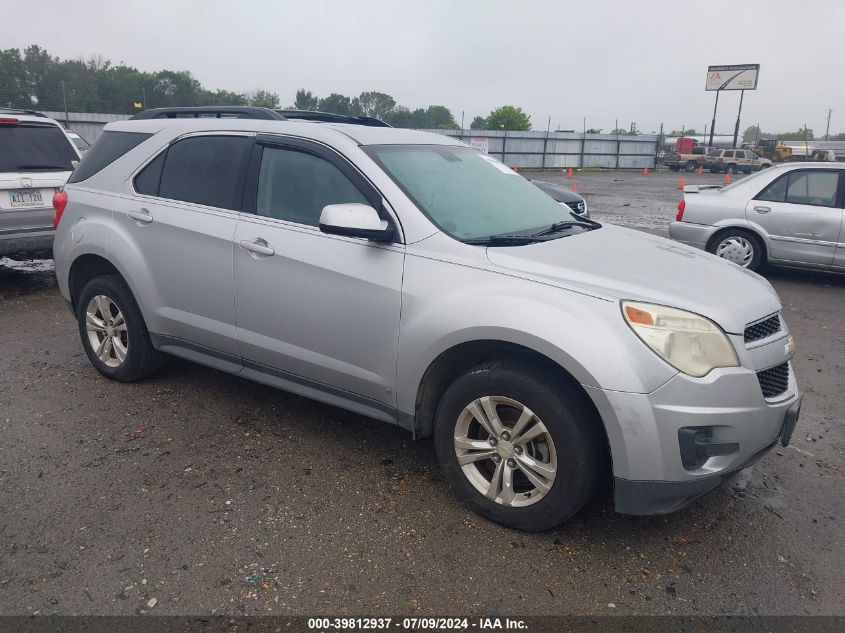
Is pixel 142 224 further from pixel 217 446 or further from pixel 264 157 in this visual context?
pixel 217 446

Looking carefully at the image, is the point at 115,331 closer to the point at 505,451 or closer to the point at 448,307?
the point at 448,307

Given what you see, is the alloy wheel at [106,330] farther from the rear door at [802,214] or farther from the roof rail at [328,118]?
the rear door at [802,214]

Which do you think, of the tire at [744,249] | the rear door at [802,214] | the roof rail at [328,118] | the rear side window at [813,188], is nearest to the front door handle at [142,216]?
the roof rail at [328,118]

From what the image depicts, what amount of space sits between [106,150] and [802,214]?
7701mm

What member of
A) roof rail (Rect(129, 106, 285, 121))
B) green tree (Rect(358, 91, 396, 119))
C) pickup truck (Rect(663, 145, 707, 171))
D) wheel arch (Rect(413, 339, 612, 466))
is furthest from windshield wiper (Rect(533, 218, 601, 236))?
green tree (Rect(358, 91, 396, 119))

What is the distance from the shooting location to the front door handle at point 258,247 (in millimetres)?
3551

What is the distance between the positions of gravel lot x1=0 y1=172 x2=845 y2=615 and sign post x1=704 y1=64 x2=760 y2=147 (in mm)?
54617

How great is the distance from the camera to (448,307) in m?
3.00

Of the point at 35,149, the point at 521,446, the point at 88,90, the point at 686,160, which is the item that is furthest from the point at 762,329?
the point at 686,160

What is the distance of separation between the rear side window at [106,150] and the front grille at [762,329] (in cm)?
381

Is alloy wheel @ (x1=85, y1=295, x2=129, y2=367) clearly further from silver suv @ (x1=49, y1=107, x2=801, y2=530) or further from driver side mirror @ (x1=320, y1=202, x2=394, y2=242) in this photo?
driver side mirror @ (x1=320, y1=202, x2=394, y2=242)

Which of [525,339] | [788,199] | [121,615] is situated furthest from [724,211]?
[121,615]

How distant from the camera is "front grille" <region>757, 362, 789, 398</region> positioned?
2.82 m

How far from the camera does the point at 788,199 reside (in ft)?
26.8
